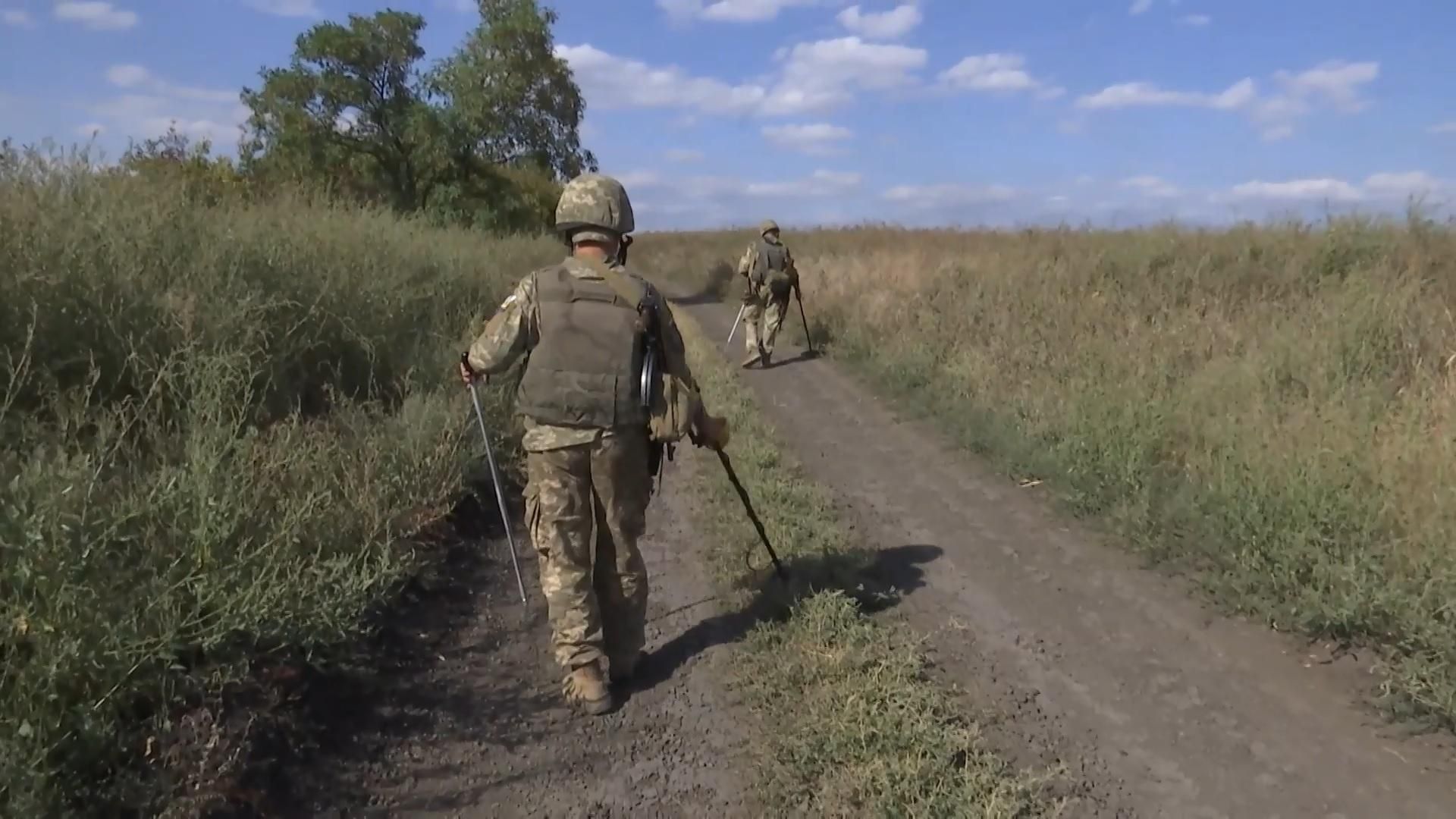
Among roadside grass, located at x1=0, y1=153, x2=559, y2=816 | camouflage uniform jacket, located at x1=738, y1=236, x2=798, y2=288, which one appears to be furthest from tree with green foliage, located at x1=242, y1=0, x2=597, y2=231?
roadside grass, located at x1=0, y1=153, x2=559, y2=816

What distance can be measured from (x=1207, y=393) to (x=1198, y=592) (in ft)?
8.74

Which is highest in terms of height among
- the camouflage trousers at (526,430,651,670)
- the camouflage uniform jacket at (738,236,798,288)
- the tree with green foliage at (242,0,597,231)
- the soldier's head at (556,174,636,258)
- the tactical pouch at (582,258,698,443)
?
the tree with green foliage at (242,0,597,231)

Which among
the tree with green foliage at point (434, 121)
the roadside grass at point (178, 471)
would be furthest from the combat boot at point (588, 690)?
the tree with green foliage at point (434, 121)

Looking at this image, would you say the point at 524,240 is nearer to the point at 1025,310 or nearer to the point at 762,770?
the point at 1025,310

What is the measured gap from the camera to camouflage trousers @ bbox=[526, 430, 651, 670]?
402cm

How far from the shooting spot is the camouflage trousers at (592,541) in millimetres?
4023

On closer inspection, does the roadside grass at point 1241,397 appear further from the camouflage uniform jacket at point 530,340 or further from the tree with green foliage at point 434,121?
the tree with green foliage at point 434,121

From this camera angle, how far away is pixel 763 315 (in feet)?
42.4

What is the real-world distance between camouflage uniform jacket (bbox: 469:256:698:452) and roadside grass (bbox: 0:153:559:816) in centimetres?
101

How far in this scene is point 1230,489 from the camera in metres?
5.61

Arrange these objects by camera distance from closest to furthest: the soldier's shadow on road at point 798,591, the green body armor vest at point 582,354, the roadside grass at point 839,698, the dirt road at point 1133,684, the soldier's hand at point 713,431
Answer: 1. the roadside grass at point 839,698
2. the dirt road at point 1133,684
3. the green body armor vest at point 582,354
4. the soldier's hand at point 713,431
5. the soldier's shadow on road at point 798,591

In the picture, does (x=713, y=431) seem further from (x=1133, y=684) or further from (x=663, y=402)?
(x=1133, y=684)

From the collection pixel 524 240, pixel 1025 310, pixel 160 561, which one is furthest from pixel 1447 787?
pixel 524 240

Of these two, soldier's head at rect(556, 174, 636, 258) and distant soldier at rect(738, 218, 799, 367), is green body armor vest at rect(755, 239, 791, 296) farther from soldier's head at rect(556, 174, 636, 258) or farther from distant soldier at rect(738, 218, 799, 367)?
soldier's head at rect(556, 174, 636, 258)
